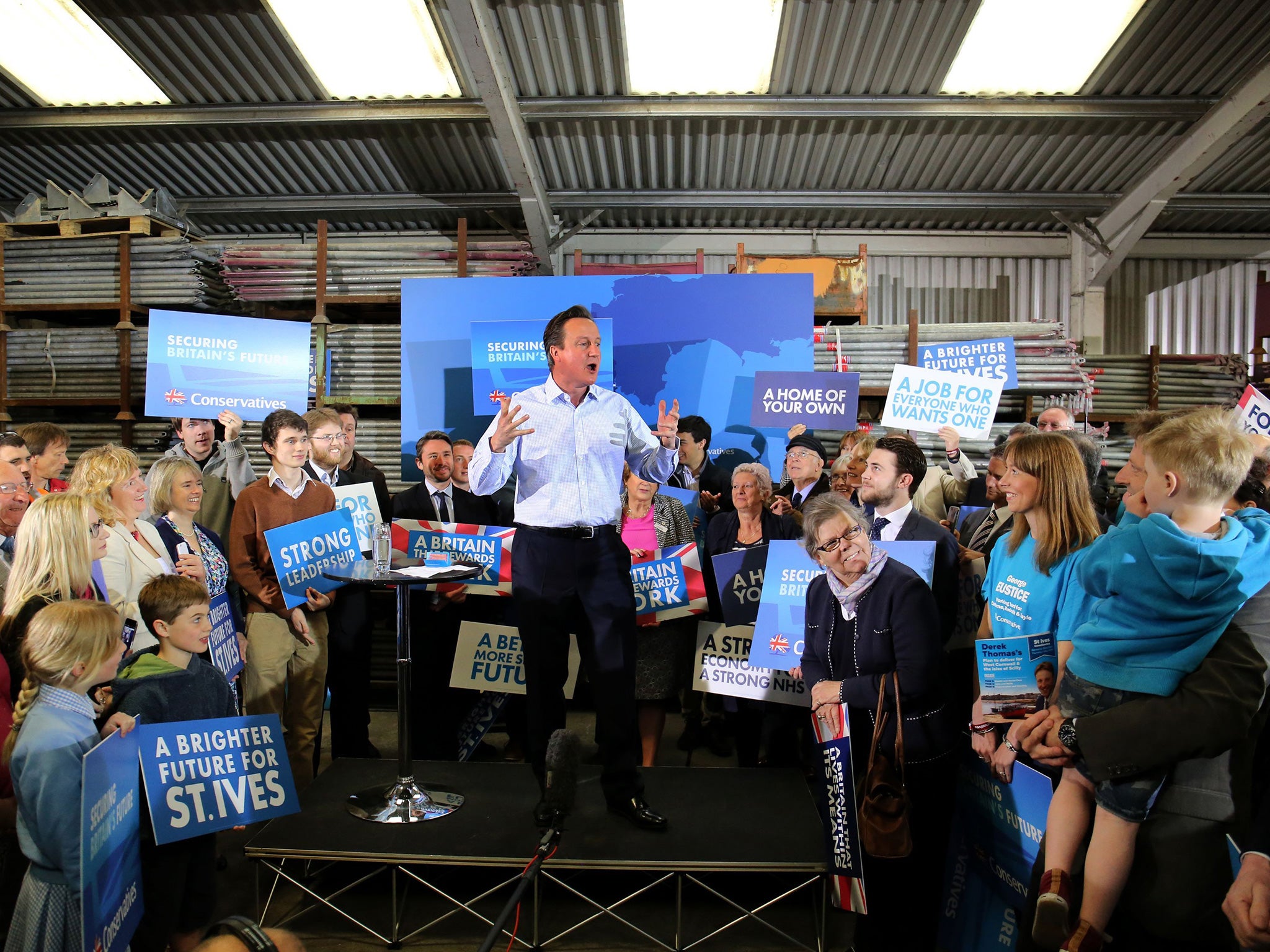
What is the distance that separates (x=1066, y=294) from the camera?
34.4 feet

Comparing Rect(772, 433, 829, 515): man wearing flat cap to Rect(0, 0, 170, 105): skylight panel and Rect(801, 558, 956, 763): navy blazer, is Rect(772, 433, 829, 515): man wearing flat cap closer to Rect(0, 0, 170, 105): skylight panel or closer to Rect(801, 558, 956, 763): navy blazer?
Rect(801, 558, 956, 763): navy blazer

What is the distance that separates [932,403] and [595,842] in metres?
3.52

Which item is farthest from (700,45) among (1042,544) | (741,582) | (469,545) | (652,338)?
(1042,544)

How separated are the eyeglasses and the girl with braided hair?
7.09ft

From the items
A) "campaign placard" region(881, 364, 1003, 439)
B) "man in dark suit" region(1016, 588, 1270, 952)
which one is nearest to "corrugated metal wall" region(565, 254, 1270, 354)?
"campaign placard" region(881, 364, 1003, 439)

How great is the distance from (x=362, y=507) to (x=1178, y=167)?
8.25 m

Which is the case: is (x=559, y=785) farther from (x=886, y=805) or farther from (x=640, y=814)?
(x=640, y=814)

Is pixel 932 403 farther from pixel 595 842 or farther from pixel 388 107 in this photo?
pixel 388 107

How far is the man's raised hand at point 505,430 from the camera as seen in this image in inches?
122

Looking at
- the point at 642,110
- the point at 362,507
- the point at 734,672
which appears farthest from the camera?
the point at 642,110

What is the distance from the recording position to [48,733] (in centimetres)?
221

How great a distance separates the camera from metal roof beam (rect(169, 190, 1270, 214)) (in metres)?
9.34

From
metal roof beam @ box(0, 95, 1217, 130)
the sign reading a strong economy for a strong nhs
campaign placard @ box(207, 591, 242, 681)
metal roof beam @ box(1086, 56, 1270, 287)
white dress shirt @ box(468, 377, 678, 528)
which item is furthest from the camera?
metal roof beam @ box(0, 95, 1217, 130)

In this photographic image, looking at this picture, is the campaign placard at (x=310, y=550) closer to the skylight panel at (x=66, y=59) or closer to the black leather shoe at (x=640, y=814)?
the black leather shoe at (x=640, y=814)
